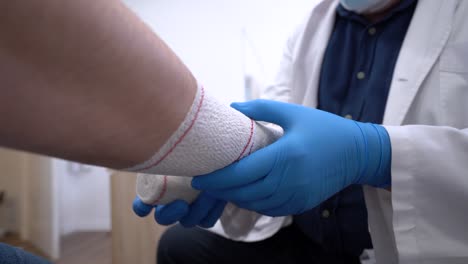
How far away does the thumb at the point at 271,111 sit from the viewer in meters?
0.45

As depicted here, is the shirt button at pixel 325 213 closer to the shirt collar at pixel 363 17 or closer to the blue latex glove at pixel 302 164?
the blue latex glove at pixel 302 164

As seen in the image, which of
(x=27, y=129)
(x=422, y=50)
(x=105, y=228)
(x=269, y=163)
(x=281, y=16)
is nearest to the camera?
(x=27, y=129)

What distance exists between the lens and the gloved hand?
0.54 m

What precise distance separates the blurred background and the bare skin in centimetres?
132

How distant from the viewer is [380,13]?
2.27 ft

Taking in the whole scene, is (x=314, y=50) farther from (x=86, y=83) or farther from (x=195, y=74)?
(x=195, y=74)

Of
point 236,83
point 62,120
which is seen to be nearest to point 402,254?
point 62,120

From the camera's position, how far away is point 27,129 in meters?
0.20

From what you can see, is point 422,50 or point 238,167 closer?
point 238,167

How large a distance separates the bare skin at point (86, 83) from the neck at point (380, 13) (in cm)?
63

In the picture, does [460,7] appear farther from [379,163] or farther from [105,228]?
[105,228]

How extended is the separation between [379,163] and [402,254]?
0.14 metres

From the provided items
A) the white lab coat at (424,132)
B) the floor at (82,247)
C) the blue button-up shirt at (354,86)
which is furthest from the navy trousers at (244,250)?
the floor at (82,247)

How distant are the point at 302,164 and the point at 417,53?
41cm
